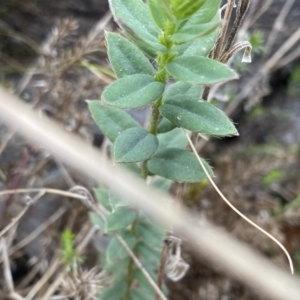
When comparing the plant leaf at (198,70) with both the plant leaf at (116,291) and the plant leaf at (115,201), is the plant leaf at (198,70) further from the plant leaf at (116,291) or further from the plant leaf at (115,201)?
the plant leaf at (116,291)

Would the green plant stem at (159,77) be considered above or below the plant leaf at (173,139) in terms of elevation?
above

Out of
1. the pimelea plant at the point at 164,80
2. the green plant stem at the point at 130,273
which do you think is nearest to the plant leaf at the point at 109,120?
the pimelea plant at the point at 164,80

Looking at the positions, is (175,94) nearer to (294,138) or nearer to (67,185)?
(67,185)

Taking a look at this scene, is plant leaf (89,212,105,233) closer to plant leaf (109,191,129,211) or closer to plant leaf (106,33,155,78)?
plant leaf (109,191,129,211)

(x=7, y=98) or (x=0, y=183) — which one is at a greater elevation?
(x=7, y=98)

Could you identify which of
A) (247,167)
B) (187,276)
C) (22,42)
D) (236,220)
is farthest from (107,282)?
(22,42)
